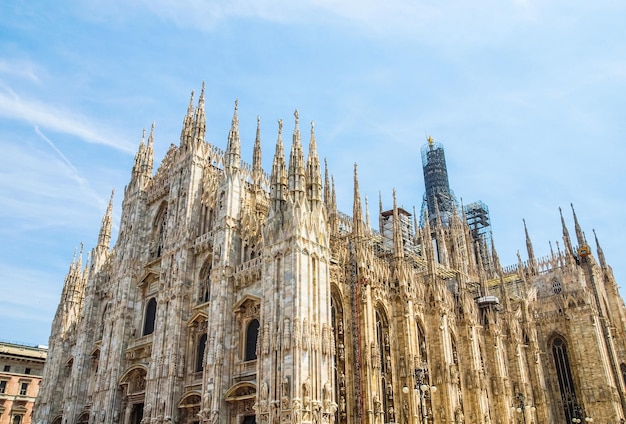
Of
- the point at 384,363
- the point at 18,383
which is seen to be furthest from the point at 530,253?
the point at 18,383

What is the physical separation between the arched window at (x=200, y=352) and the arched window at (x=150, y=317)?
6.69 metres

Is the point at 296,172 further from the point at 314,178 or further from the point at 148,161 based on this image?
the point at 148,161

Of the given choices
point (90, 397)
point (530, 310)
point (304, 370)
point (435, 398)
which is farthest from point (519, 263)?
point (90, 397)

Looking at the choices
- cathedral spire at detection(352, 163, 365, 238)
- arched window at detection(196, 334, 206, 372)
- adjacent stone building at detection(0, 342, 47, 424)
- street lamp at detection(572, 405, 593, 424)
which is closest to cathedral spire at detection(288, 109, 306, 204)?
cathedral spire at detection(352, 163, 365, 238)

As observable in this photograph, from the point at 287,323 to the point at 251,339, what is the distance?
5147mm

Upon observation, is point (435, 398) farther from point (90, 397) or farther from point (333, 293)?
point (90, 397)

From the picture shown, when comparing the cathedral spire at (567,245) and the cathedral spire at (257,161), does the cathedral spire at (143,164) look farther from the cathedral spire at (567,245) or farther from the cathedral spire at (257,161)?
the cathedral spire at (567,245)

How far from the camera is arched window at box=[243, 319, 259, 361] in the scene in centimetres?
3078

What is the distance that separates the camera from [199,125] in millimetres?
41844

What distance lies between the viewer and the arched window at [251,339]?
30.8m

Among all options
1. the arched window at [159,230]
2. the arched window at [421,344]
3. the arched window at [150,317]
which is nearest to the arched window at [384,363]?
the arched window at [421,344]

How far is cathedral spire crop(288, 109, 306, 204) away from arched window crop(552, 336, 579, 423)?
3594 cm

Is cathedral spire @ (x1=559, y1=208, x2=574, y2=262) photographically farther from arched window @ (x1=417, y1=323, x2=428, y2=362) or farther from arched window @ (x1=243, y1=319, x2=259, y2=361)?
arched window @ (x1=243, y1=319, x2=259, y2=361)

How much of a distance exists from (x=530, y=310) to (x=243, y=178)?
33406 millimetres
